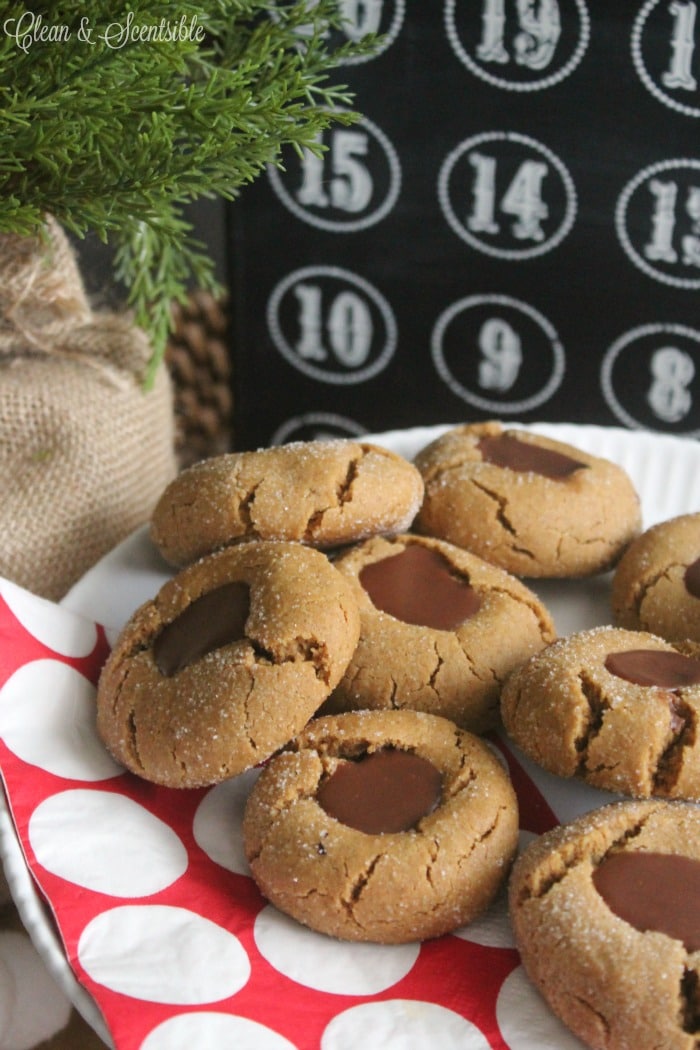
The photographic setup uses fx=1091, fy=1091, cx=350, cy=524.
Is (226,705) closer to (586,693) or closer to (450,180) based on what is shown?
(586,693)

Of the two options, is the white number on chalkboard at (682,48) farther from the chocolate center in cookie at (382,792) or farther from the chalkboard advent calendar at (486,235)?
the chocolate center in cookie at (382,792)

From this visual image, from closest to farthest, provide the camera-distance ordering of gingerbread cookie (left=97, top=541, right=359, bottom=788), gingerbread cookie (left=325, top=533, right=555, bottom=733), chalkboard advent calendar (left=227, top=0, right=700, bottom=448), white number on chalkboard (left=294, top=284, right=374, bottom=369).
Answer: gingerbread cookie (left=97, top=541, right=359, bottom=788), gingerbread cookie (left=325, top=533, right=555, bottom=733), chalkboard advent calendar (left=227, top=0, right=700, bottom=448), white number on chalkboard (left=294, top=284, right=374, bottom=369)

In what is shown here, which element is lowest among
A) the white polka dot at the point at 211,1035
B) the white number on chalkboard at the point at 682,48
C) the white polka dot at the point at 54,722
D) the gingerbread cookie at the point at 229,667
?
the white polka dot at the point at 211,1035

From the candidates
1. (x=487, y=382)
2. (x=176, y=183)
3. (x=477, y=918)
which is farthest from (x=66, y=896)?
(x=487, y=382)

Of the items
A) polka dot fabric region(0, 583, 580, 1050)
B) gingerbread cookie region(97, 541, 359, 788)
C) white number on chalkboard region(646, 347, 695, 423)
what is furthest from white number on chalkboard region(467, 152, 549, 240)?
polka dot fabric region(0, 583, 580, 1050)

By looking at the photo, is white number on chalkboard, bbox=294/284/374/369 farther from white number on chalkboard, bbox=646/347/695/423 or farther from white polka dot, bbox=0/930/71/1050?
white polka dot, bbox=0/930/71/1050

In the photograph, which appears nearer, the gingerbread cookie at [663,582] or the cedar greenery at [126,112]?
the cedar greenery at [126,112]

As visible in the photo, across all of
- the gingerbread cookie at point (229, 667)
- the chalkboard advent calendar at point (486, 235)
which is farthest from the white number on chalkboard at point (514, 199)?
the gingerbread cookie at point (229, 667)
